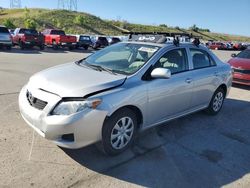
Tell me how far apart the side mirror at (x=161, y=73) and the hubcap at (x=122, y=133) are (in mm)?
772

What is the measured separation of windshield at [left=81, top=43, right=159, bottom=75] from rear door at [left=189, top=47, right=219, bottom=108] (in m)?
1.10

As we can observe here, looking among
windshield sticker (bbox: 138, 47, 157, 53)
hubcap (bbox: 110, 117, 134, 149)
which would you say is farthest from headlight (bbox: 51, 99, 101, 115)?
windshield sticker (bbox: 138, 47, 157, 53)

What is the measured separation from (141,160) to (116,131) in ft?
1.80

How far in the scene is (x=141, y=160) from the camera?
4.12m

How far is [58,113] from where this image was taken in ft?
11.9

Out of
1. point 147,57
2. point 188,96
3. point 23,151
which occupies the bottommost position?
point 23,151

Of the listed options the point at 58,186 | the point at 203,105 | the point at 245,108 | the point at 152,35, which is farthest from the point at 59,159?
the point at 245,108

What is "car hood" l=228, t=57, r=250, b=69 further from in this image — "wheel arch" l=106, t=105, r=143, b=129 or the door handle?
"wheel arch" l=106, t=105, r=143, b=129

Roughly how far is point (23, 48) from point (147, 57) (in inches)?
794

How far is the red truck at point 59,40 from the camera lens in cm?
2498

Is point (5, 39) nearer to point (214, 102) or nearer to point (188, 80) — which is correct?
point (214, 102)

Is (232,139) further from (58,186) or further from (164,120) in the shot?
(58,186)

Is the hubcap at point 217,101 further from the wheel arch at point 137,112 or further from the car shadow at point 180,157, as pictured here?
the wheel arch at point 137,112

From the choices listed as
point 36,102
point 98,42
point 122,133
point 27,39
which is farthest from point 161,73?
point 98,42
